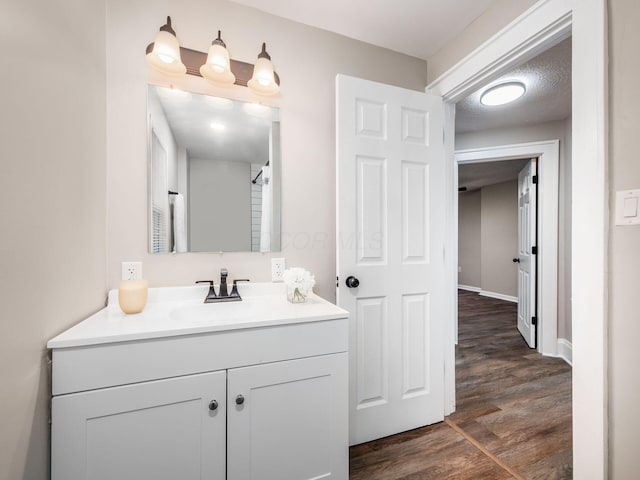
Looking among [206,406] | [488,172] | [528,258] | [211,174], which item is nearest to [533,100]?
[528,258]

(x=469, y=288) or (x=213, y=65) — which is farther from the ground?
(x=213, y=65)

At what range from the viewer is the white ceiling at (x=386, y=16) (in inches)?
59.0

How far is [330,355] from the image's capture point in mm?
1160

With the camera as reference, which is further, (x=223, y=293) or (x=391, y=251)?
(x=391, y=251)

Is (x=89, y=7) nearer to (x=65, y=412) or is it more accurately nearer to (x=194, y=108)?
(x=194, y=108)

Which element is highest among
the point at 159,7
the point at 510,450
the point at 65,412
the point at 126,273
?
the point at 159,7

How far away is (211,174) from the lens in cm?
152

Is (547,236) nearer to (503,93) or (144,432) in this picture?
(503,93)

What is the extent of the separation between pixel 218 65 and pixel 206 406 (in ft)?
5.08

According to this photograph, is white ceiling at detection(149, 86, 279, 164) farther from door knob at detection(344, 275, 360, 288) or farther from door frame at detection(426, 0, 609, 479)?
door frame at detection(426, 0, 609, 479)

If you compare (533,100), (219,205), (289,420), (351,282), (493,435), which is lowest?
(493,435)

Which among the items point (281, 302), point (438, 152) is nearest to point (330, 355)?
point (281, 302)

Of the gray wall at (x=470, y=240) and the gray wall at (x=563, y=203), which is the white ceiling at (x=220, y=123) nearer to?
the gray wall at (x=563, y=203)

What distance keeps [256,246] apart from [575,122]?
1.53m
